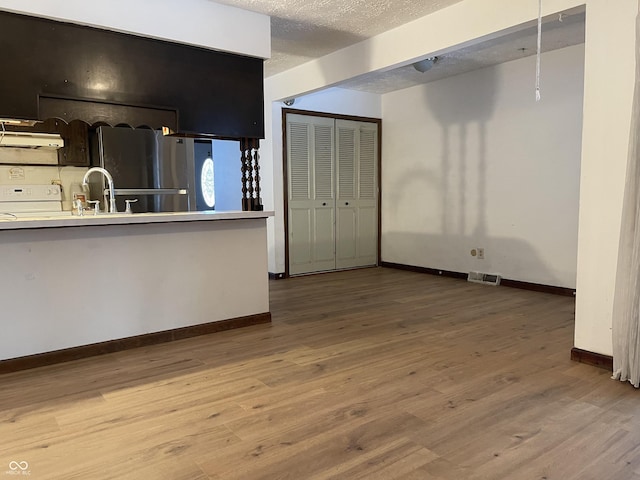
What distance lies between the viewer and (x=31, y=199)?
4602 mm

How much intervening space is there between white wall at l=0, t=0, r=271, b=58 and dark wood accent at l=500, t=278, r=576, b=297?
3.60 meters

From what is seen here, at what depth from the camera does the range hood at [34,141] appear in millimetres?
4070

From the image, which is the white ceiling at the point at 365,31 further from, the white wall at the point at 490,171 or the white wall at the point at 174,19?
the white wall at the point at 490,171

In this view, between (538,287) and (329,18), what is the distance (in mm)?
3481

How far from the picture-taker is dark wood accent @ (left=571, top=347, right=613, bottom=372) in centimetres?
268

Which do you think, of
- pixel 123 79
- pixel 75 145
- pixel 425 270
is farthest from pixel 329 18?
pixel 425 270

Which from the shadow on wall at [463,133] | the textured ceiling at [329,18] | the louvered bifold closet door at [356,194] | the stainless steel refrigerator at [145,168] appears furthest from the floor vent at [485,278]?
the stainless steel refrigerator at [145,168]

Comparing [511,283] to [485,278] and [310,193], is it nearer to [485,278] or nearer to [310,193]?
[485,278]

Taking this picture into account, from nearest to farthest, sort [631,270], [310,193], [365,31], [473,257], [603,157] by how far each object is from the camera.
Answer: [631,270], [603,157], [365,31], [473,257], [310,193]

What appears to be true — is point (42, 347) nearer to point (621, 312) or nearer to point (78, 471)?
point (78, 471)

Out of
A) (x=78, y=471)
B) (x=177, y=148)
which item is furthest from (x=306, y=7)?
(x=78, y=471)

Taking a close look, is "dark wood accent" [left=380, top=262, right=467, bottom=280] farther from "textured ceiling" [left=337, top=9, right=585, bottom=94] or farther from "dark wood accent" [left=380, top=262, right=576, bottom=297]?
"textured ceiling" [left=337, top=9, right=585, bottom=94]
